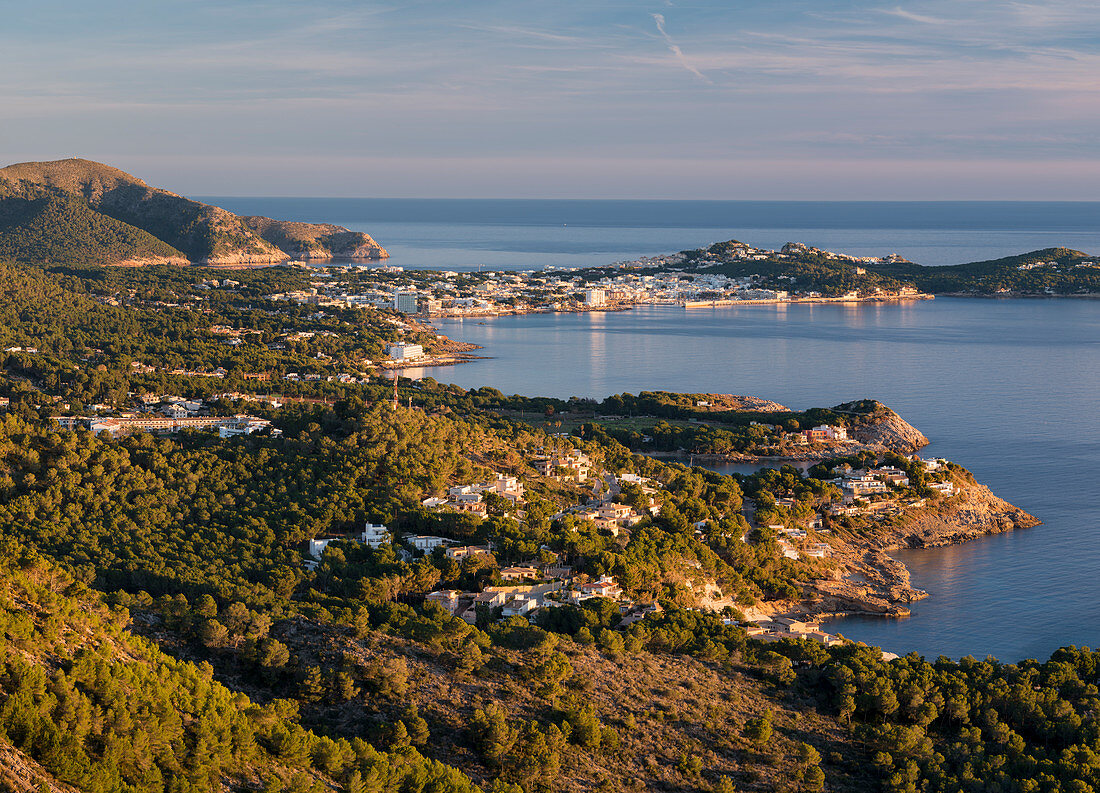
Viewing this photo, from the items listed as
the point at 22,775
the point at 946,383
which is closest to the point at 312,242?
the point at 946,383

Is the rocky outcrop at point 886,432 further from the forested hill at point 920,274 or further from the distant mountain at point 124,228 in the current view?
the distant mountain at point 124,228

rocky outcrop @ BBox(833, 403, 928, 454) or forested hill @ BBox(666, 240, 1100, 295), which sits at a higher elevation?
forested hill @ BBox(666, 240, 1100, 295)

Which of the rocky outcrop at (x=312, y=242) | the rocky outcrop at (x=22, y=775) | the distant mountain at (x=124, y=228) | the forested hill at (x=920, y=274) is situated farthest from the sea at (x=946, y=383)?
the distant mountain at (x=124, y=228)

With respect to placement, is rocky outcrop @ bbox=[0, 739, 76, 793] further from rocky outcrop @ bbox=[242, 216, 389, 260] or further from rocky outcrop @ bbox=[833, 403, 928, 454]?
rocky outcrop @ bbox=[242, 216, 389, 260]

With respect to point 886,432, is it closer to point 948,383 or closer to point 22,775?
point 948,383

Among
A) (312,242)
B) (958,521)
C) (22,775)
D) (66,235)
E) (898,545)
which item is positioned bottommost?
(898,545)

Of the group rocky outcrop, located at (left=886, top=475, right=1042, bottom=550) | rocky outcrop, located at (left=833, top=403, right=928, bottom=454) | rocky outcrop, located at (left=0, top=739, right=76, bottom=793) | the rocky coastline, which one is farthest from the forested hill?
rocky outcrop, located at (left=0, top=739, right=76, bottom=793)

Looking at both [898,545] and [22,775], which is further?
[898,545]
